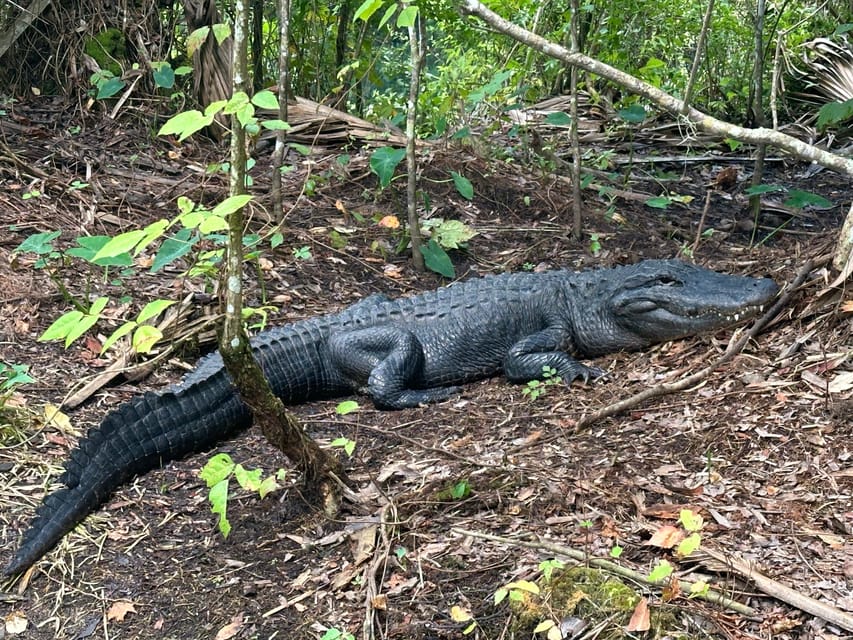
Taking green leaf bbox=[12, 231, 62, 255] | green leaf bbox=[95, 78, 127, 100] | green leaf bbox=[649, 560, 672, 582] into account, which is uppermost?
green leaf bbox=[95, 78, 127, 100]

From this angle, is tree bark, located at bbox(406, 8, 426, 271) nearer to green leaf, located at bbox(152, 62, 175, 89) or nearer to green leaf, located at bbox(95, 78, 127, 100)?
green leaf, located at bbox(152, 62, 175, 89)

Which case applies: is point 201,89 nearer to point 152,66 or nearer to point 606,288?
point 152,66

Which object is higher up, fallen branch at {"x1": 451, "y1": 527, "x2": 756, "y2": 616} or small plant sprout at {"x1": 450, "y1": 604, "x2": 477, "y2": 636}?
fallen branch at {"x1": 451, "y1": 527, "x2": 756, "y2": 616}

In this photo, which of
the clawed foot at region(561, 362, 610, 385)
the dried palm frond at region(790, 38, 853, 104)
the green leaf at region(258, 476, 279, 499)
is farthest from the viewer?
the dried palm frond at region(790, 38, 853, 104)

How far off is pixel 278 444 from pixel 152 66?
14.7 feet

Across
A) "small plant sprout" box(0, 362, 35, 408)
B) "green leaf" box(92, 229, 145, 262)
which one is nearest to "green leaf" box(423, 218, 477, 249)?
"small plant sprout" box(0, 362, 35, 408)

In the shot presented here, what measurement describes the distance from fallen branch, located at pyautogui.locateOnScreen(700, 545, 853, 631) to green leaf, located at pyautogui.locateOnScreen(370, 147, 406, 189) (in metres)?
3.79

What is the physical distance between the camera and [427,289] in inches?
236

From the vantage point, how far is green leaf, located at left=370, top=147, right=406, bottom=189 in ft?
19.1

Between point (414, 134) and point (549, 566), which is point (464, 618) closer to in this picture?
point (549, 566)

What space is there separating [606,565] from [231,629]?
124 cm

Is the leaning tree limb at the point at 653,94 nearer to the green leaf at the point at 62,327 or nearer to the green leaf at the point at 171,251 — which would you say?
the green leaf at the point at 171,251

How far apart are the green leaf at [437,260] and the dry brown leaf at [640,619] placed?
12.2ft

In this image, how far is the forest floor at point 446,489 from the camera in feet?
8.82
